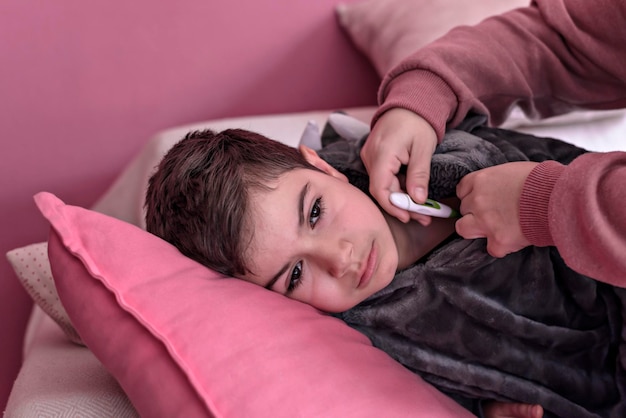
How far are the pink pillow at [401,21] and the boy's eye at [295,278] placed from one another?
76cm

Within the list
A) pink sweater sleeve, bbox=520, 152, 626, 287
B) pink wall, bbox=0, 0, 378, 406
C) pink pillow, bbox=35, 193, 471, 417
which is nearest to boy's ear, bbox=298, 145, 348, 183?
pink pillow, bbox=35, 193, 471, 417

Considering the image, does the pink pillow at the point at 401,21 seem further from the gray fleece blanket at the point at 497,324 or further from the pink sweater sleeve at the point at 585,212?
the pink sweater sleeve at the point at 585,212

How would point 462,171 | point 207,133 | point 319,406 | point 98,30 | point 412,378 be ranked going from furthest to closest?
point 98,30
point 207,133
point 462,171
point 412,378
point 319,406

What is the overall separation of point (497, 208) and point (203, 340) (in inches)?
16.5

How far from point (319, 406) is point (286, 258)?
284 mm

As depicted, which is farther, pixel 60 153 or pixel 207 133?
pixel 60 153

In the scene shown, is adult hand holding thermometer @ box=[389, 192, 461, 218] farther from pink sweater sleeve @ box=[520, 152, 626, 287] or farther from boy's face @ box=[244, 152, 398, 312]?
pink sweater sleeve @ box=[520, 152, 626, 287]

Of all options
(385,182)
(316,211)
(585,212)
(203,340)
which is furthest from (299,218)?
(585,212)

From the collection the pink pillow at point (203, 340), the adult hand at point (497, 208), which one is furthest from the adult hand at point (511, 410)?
the adult hand at point (497, 208)

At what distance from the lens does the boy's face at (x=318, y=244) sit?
0.92 metres

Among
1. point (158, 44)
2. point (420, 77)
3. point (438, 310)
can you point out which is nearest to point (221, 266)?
point (438, 310)

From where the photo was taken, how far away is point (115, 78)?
163cm

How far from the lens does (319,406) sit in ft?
2.26

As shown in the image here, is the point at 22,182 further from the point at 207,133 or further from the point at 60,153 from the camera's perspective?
the point at 207,133
